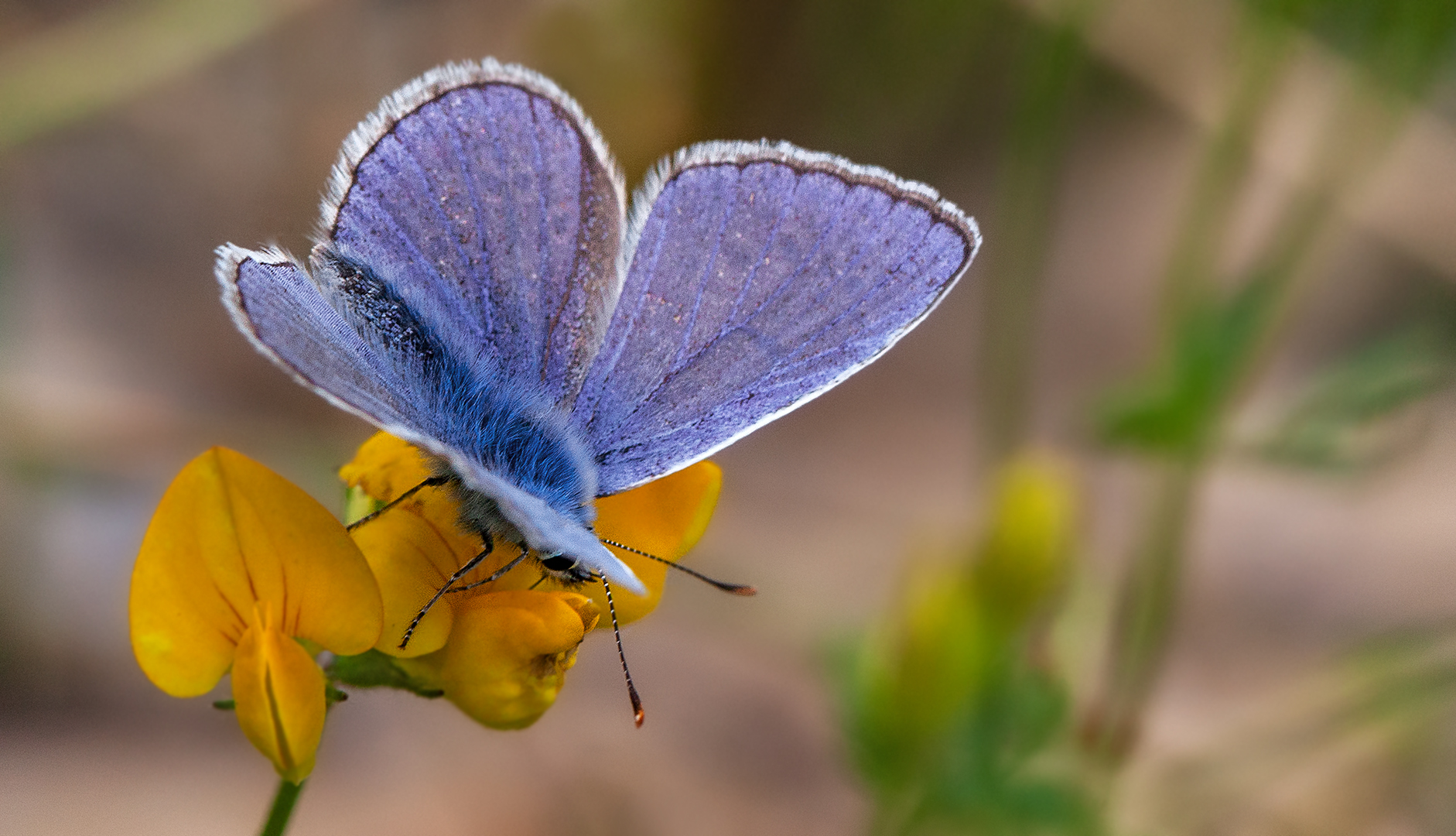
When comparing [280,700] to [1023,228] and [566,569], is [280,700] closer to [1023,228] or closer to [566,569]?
[566,569]

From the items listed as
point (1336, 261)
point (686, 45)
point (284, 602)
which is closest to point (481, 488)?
point (284, 602)

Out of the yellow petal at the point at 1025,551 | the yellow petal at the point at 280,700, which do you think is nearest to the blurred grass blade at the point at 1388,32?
the yellow petal at the point at 1025,551

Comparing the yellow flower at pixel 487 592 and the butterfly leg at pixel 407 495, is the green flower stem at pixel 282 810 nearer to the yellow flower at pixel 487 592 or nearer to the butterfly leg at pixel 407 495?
the yellow flower at pixel 487 592

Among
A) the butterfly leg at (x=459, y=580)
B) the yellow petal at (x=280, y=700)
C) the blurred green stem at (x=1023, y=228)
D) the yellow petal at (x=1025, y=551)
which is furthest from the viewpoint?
the blurred green stem at (x=1023, y=228)

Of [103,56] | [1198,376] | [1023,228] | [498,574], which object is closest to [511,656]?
[498,574]

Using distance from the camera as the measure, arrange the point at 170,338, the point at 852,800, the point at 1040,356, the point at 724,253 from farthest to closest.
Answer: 1. the point at 1040,356
2. the point at 170,338
3. the point at 852,800
4. the point at 724,253

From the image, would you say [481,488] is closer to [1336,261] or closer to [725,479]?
[725,479]
